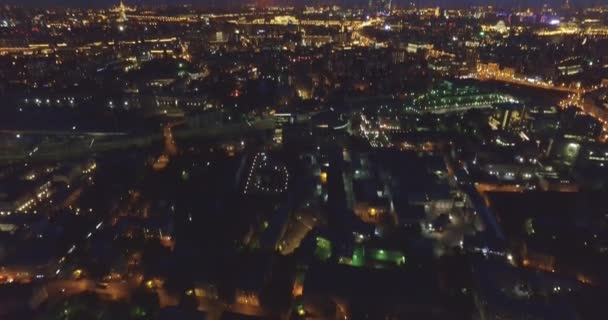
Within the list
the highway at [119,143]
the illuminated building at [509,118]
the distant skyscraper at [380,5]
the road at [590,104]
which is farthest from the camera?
the distant skyscraper at [380,5]

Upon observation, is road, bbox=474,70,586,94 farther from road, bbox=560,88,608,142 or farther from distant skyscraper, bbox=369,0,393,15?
distant skyscraper, bbox=369,0,393,15

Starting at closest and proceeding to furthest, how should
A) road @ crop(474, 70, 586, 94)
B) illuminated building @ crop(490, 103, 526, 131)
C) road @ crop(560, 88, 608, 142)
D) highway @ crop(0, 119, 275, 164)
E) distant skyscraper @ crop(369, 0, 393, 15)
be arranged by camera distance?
highway @ crop(0, 119, 275, 164) < illuminated building @ crop(490, 103, 526, 131) < road @ crop(560, 88, 608, 142) < road @ crop(474, 70, 586, 94) < distant skyscraper @ crop(369, 0, 393, 15)

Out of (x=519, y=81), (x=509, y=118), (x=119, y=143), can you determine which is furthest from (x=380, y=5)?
(x=119, y=143)

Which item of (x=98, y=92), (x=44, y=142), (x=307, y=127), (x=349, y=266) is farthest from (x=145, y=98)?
(x=349, y=266)

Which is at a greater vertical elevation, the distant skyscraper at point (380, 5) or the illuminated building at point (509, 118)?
the distant skyscraper at point (380, 5)

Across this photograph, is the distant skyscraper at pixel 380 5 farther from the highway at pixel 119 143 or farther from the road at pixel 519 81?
the highway at pixel 119 143

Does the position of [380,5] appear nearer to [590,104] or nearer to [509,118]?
[590,104]

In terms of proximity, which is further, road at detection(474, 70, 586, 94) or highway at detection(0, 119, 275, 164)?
road at detection(474, 70, 586, 94)

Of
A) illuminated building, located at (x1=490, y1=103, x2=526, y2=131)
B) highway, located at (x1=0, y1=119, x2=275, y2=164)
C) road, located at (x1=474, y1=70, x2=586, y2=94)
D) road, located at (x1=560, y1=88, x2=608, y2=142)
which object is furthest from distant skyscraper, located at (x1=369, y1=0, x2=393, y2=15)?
highway, located at (x1=0, y1=119, x2=275, y2=164)

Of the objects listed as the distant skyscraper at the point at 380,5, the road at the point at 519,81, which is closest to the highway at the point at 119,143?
the road at the point at 519,81

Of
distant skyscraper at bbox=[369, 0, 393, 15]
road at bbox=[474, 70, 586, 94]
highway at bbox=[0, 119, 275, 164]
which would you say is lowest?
highway at bbox=[0, 119, 275, 164]

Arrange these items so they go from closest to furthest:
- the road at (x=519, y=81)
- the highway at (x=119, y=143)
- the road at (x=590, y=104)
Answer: the highway at (x=119, y=143) → the road at (x=590, y=104) → the road at (x=519, y=81)
